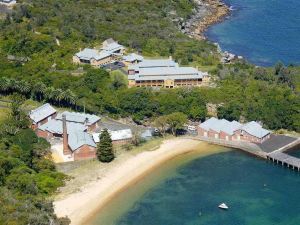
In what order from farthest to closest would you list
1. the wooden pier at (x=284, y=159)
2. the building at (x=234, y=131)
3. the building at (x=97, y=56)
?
the building at (x=97, y=56) → the building at (x=234, y=131) → the wooden pier at (x=284, y=159)

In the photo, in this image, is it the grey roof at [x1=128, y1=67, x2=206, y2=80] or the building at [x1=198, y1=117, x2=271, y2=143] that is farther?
the grey roof at [x1=128, y1=67, x2=206, y2=80]

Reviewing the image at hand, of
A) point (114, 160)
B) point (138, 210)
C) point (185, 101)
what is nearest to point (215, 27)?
point (185, 101)

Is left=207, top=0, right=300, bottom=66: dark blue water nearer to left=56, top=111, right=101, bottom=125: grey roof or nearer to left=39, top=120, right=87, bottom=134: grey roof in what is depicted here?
left=56, top=111, right=101, bottom=125: grey roof

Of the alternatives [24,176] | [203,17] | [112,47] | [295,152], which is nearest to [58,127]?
[24,176]

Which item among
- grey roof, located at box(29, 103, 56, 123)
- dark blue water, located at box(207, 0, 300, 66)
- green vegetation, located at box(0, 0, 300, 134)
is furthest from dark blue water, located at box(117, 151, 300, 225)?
dark blue water, located at box(207, 0, 300, 66)

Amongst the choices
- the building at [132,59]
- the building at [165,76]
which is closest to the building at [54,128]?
the building at [165,76]

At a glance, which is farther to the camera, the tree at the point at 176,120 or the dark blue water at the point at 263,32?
the dark blue water at the point at 263,32

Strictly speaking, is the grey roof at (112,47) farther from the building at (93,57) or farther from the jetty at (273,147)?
the jetty at (273,147)
